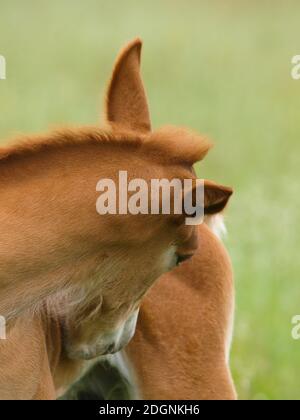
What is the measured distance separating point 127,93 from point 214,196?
89 cm

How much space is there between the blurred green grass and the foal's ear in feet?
5.55

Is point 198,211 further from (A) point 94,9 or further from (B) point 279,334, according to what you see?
(A) point 94,9

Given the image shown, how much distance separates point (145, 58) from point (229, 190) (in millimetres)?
11060

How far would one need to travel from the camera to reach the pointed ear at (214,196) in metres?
3.70

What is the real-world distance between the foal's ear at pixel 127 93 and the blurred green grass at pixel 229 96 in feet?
5.55

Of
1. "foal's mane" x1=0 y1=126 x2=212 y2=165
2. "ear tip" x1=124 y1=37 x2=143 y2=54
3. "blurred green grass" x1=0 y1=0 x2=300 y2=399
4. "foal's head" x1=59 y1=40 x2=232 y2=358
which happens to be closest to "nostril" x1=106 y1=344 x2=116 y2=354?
"foal's head" x1=59 y1=40 x2=232 y2=358

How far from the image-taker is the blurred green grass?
7.47 m

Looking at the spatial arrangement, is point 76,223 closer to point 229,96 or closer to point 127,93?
point 127,93

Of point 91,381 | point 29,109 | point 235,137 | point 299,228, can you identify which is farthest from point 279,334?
point 29,109

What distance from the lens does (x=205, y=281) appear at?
183 inches

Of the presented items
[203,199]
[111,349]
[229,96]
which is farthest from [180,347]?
[229,96]

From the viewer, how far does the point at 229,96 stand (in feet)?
43.3

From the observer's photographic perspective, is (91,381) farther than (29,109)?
No

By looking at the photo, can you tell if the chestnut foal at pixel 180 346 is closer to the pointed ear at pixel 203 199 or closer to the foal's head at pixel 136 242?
the foal's head at pixel 136 242
